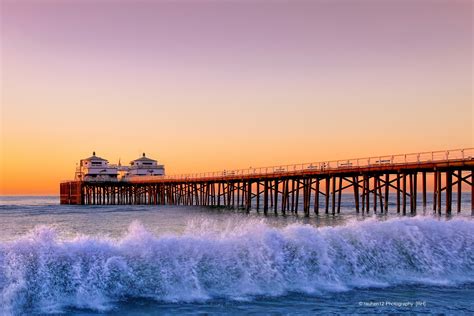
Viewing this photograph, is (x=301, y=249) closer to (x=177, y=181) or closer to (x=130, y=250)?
(x=130, y=250)

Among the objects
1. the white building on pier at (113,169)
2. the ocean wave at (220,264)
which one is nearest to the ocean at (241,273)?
the ocean wave at (220,264)

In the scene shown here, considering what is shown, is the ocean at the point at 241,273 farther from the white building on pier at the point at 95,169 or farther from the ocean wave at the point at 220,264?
the white building on pier at the point at 95,169

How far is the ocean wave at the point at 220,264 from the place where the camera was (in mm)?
10969

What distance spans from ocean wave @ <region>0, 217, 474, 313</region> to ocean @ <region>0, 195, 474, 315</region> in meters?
0.02

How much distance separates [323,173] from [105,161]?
169 ft

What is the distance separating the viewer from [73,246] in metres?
11.9

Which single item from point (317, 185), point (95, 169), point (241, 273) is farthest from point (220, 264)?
point (95, 169)

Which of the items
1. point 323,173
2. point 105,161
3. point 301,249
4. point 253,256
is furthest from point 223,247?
point 105,161

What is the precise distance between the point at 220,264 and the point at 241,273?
0.56 m

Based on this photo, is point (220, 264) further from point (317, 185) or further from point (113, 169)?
point (113, 169)

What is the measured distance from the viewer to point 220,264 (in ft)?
40.9

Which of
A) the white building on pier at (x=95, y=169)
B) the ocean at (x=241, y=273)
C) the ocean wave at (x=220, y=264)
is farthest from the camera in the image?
the white building on pier at (x=95, y=169)

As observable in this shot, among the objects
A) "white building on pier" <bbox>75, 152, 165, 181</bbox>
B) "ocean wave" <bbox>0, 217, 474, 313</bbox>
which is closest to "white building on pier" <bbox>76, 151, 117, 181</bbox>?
"white building on pier" <bbox>75, 152, 165, 181</bbox>

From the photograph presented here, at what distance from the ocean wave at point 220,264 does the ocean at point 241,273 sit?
2 centimetres
